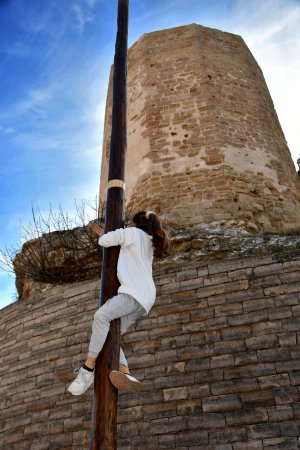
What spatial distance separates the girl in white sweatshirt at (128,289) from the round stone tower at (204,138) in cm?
396

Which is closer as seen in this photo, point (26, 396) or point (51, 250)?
point (26, 396)

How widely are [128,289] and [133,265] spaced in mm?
225

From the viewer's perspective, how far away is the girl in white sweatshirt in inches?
106

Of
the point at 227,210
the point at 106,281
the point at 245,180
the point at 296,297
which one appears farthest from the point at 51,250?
the point at 106,281

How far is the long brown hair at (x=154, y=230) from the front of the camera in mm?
3365

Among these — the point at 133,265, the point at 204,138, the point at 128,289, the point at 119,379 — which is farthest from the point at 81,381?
the point at 204,138

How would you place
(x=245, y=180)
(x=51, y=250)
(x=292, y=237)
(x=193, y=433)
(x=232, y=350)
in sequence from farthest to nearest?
(x=245, y=180) < (x=51, y=250) < (x=292, y=237) < (x=232, y=350) < (x=193, y=433)

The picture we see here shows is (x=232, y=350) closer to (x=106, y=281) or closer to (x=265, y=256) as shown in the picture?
(x=265, y=256)

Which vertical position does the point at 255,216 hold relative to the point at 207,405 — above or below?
above

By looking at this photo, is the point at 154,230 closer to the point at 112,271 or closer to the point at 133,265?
the point at 133,265

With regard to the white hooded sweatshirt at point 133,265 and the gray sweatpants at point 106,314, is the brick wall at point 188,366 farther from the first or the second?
the gray sweatpants at point 106,314

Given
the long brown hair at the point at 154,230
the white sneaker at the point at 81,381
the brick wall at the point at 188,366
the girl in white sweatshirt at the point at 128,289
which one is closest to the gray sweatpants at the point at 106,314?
the girl in white sweatshirt at the point at 128,289

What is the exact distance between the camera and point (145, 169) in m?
8.40

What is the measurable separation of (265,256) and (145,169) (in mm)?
3427
